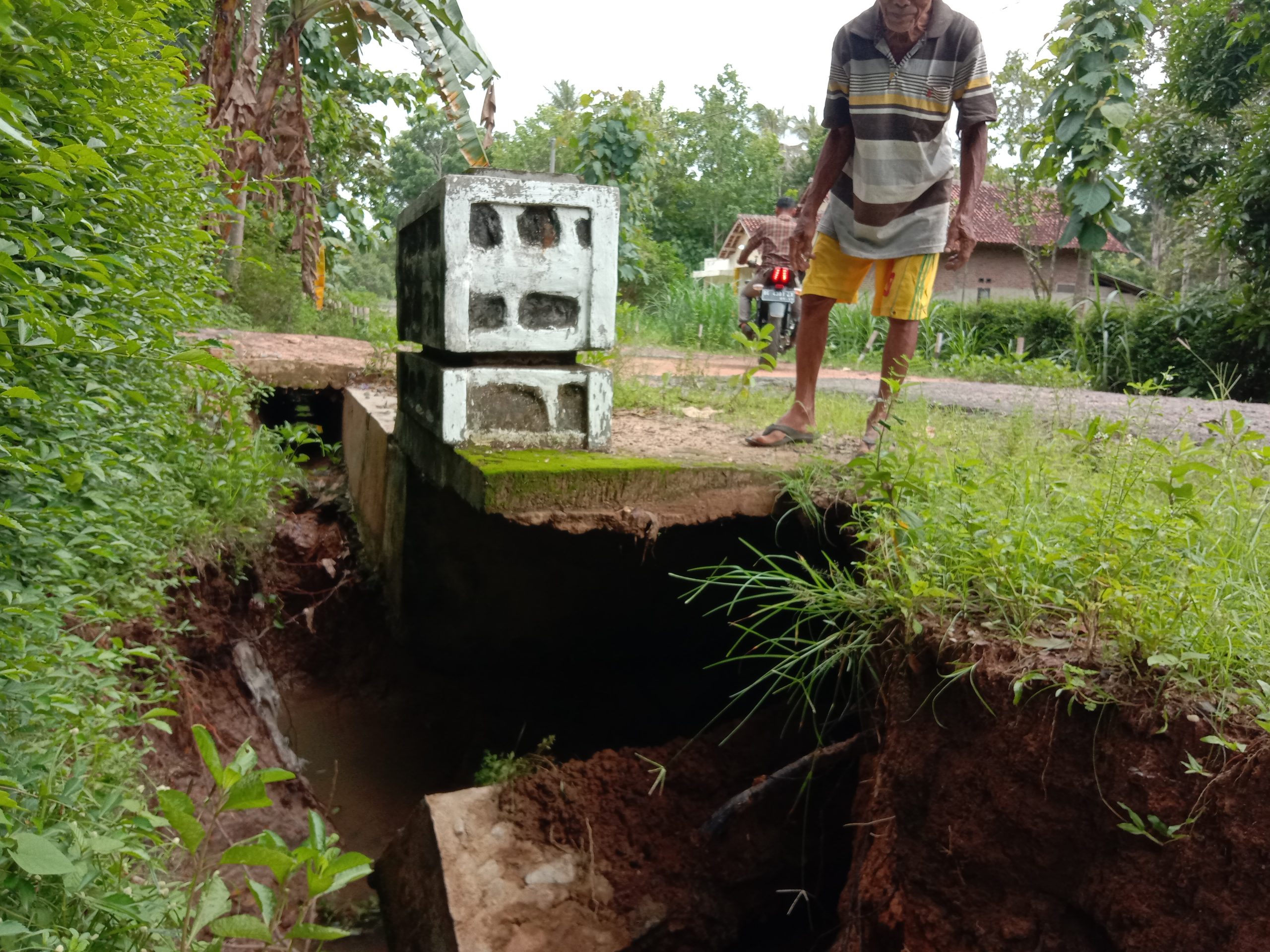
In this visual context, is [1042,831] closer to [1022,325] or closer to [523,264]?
[523,264]

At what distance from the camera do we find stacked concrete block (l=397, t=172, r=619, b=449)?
9.95 feet

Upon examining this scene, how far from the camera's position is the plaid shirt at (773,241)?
34.3 ft

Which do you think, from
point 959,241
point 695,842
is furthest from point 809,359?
point 695,842

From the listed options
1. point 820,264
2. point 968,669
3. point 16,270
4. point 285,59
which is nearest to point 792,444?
point 820,264

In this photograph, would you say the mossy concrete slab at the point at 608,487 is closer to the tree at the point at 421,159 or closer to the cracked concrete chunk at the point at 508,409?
the cracked concrete chunk at the point at 508,409

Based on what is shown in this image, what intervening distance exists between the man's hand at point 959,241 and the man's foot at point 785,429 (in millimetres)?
758

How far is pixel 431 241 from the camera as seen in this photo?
331cm

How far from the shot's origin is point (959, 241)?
350cm

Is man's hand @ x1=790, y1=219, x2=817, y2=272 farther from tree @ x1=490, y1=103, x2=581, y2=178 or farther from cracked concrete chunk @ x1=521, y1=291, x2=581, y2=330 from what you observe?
tree @ x1=490, y1=103, x2=581, y2=178

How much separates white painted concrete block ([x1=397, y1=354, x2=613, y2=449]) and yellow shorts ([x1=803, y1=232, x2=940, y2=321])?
3.37 feet

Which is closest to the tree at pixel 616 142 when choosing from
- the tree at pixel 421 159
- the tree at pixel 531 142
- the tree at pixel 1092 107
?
the tree at pixel 1092 107

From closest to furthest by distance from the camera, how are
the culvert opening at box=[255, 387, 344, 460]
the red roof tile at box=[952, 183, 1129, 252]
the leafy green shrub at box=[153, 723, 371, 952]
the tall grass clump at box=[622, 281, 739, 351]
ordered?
the leafy green shrub at box=[153, 723, 371, 952] → the culvert opening at box=[255, 387, 344, 460] → the tall grass clump at box=[622, 281, 739, 351] → the red roof tile at box=[952, 183, 1129, 252]

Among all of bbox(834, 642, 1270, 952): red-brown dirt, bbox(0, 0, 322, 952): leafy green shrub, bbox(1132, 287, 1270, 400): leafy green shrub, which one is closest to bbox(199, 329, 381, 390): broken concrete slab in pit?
bbox(0, 0, 322, 952): leafy green shrub

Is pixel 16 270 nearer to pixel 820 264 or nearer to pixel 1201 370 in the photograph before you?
pixel 820 264
